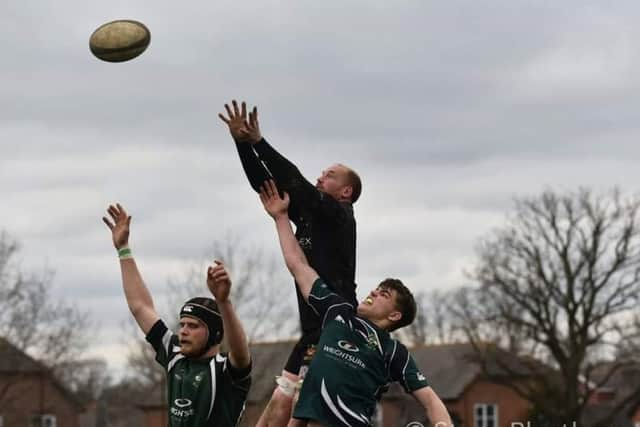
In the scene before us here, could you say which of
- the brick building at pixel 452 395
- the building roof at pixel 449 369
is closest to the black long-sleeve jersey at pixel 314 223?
the brick building at pixel 452 395

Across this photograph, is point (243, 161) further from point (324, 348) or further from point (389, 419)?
point (389, 419)

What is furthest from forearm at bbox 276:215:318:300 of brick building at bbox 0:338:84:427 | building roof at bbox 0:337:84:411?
brick building at bbox 0:338:84:427

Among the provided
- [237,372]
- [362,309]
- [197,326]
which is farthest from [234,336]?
[362,309]

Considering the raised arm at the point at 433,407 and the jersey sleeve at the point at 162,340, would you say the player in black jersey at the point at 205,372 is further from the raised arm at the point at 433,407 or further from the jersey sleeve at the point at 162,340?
the raised arm at the point at 433,407

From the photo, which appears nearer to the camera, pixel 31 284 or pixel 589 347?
pixel 31 284

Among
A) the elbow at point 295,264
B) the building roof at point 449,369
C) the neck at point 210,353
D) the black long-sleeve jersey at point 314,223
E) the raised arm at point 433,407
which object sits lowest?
the raised arm at point 433,407

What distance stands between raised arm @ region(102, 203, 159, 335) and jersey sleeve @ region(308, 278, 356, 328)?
1.33 m

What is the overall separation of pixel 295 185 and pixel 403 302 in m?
1.26

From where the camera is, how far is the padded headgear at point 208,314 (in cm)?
970

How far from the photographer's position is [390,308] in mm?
9891

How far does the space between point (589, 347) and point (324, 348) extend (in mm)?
55739

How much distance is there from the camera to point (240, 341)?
941 centimetres

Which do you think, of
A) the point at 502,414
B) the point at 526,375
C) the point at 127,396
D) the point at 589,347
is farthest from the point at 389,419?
the point at 127,396

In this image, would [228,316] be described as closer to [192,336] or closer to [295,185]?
[192,336]
